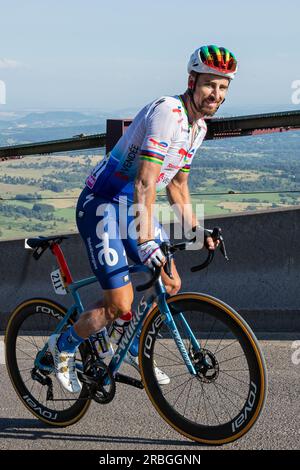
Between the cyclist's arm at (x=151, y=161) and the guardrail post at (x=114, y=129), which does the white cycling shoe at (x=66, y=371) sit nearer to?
the cyclist's arm at (x=151, y=161)

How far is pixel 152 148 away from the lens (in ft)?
14.0

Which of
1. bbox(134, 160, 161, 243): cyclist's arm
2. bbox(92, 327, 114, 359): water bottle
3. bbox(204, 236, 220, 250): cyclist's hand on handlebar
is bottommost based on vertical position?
bbox(92, 327, 114, 359): water bottle

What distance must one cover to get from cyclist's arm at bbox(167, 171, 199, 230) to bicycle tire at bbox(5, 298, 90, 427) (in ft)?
3.02

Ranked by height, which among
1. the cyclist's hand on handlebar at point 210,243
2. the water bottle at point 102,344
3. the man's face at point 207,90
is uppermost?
the man's face at point 207,90

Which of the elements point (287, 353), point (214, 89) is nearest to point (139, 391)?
point (287, 353)

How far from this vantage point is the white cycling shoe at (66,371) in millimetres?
4762

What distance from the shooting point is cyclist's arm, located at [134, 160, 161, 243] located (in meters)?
4.25

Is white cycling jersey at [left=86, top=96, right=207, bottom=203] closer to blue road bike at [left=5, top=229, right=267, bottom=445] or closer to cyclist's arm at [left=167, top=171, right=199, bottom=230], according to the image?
cyclist's arm at [left=167, top=171, right=199, bottom=230]

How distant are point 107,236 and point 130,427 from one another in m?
1.16

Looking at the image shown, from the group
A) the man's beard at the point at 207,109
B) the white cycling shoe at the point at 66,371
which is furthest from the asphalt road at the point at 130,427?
the man's beard at the point at 207,109

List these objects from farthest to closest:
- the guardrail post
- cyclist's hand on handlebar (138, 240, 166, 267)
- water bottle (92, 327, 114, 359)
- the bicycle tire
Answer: the guardrail post
the bicycle tire
water bottle (92, 327, 114, 359)
cyclist's hand on handlebar (138, 240, 166, 267)

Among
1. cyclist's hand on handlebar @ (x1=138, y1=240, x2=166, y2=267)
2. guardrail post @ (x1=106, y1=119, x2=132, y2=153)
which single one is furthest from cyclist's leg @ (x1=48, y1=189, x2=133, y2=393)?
guardrail post @ (x1=106, y1=119, x2=132, y2=153)

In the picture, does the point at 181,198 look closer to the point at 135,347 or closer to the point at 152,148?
the point at 152,148

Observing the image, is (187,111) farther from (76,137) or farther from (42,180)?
(42,180)
